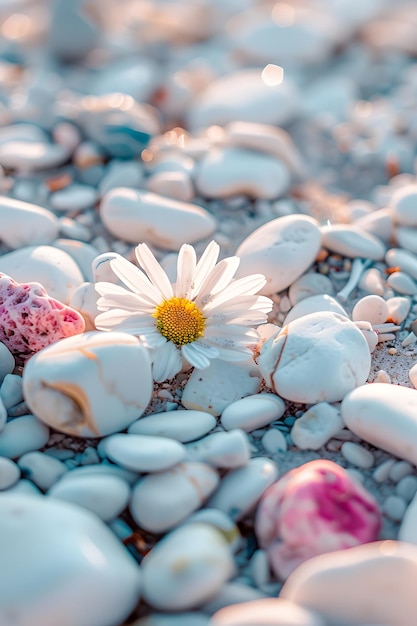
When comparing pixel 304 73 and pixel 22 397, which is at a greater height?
pixel 304 73

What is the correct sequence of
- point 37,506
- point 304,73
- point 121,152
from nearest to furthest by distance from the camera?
point 37,506, point 121,152, point 304,73

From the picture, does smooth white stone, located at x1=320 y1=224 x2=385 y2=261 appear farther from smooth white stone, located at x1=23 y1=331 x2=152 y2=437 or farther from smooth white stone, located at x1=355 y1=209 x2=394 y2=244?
smooth white stone, located at x1=23 y1=331 x2=152 y2=437

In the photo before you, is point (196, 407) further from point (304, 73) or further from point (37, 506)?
point (304, 73)

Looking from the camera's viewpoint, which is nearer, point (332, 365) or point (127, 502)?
point (127, 502)

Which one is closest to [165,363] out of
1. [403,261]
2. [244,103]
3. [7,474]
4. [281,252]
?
[7,474]

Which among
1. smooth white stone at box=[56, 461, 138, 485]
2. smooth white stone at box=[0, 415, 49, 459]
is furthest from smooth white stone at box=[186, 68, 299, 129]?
smooth white stone at box=[56, 461, 138, 485]

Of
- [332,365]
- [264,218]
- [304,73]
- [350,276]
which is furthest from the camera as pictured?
[304,73]

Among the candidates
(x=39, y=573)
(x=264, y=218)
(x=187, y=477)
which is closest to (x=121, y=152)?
(x=264, y=218)
